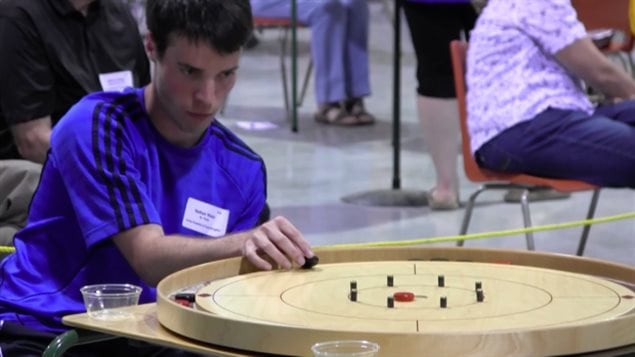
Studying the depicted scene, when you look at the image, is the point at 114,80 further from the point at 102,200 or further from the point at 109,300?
the point at 109,300

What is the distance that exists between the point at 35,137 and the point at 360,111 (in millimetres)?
4581

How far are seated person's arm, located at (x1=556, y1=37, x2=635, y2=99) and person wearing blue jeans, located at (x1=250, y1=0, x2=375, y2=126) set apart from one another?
146 inches

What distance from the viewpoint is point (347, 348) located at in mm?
1543

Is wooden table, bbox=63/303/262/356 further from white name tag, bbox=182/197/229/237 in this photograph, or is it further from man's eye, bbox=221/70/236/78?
man's eye, bbox=221/70/236/78

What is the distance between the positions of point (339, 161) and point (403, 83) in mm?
3163

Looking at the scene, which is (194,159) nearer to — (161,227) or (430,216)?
(161,227)

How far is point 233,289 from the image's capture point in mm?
1908

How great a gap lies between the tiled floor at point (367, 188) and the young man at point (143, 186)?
2.59 m

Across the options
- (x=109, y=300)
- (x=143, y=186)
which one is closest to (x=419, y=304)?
(x=109, y=300)

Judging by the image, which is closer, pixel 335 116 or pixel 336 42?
pixel 336 42

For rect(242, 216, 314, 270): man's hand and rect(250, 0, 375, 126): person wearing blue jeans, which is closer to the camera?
rect(242, 216, 314, 270): man's hand

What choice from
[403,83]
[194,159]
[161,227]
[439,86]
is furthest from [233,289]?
[403,83]

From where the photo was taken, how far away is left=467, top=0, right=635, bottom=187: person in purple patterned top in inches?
155

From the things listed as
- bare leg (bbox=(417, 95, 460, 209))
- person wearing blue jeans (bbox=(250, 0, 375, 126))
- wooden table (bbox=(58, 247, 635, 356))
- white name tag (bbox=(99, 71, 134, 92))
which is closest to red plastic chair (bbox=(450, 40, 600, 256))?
bare leg (bbox=(417, 95, 460, 209))
